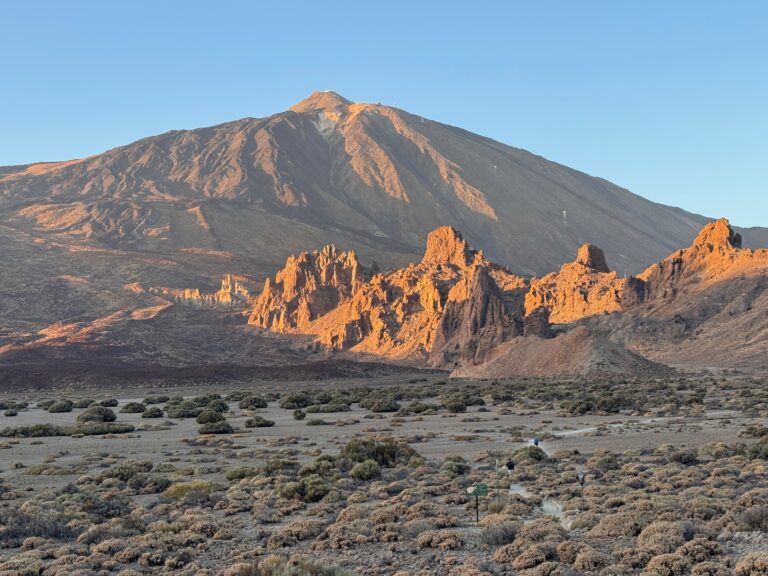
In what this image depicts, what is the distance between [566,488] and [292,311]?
13626 centimetres

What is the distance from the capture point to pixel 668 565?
1270 centimetres

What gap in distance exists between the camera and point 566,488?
2066 cm

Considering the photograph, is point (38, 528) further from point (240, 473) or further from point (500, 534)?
point (500, 534)

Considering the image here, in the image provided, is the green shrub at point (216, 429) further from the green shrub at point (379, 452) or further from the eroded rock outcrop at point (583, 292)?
the eroded rock outcrop at point (583, 292)

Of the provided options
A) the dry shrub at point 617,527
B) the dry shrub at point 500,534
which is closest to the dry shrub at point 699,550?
the dry shrub at point 617,527

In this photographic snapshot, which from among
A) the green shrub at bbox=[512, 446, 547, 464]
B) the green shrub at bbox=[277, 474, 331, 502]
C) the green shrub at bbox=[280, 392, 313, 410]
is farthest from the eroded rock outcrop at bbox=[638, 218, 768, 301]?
the green shrub at bbox=[277, 474, 331, 502]

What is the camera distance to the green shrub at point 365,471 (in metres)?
24.2

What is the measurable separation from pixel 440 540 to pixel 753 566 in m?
5.55

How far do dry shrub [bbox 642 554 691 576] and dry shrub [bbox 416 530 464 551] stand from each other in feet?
12.2

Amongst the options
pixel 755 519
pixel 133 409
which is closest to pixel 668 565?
pixel 755 519

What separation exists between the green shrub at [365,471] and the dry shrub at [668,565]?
12.3 metres

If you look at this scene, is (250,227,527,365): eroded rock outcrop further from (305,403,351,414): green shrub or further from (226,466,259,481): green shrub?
(226,466,259,481): green shrub

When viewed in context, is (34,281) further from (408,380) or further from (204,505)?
(204,505)


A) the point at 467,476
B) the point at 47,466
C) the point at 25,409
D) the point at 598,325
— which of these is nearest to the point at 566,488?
the point at 467,476
